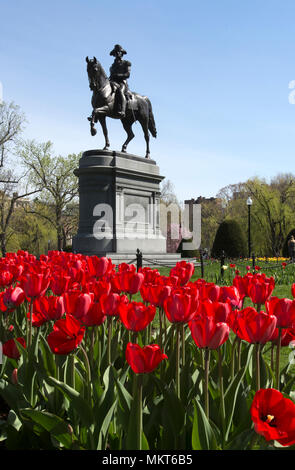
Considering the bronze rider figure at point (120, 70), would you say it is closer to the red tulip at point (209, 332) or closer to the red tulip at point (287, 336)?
the red tulip at point (287, 336)

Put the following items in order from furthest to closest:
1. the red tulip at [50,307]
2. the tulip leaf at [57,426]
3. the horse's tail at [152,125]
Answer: the horse's tail at [152,125], the red tulip at [50,307], the tulip leaf at [57,426]

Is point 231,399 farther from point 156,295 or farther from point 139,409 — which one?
point 156,295

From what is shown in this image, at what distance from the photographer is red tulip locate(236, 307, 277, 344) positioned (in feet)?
5.25

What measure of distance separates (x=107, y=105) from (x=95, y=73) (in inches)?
51.8

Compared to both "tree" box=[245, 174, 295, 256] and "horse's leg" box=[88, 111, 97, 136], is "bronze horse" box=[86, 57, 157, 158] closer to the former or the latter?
"horse's leg" box=[88, 111, 97, 136]

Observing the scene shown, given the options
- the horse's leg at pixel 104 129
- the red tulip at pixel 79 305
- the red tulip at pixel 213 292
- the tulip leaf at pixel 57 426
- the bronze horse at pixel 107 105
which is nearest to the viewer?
the tulip leaf at pixel 57 426

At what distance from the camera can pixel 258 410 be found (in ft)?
4.09

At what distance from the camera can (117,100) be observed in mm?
17594

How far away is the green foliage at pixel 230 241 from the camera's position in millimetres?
32844

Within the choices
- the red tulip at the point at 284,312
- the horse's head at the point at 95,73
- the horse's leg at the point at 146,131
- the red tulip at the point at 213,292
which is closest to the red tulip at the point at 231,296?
the red tulip at the point at 213,292

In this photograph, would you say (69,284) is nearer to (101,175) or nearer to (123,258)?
(123,258)

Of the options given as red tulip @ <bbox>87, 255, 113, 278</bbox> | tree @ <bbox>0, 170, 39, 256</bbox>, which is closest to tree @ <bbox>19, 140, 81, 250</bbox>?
tree @ <bbox>0, 170, 39, 256</bbox>

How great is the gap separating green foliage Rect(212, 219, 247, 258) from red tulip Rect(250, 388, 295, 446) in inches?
1244

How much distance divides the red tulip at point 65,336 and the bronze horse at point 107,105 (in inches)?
597
